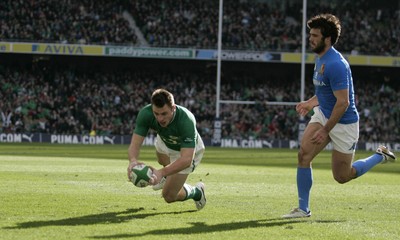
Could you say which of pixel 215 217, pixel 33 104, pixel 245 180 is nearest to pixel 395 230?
pixel 215 217

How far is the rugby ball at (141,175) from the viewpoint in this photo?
32.6 ft

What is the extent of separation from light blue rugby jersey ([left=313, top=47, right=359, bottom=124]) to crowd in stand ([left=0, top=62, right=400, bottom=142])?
36361 millimetres

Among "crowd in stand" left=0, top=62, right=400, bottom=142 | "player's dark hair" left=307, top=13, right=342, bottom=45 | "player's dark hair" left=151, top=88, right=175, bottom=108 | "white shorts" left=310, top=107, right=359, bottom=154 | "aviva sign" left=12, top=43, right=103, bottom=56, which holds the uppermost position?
"aviva sign" left=12, top=43, right=103, bottom=56

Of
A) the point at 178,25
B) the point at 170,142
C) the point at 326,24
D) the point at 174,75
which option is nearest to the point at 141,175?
the point at 170,142

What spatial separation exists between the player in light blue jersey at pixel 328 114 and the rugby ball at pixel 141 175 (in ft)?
6.98

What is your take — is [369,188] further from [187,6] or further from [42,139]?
[187,6]

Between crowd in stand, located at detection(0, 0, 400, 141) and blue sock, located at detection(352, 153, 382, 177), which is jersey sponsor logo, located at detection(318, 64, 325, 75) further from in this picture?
crowd in stand, located at detection(0, 0, 400, 141)

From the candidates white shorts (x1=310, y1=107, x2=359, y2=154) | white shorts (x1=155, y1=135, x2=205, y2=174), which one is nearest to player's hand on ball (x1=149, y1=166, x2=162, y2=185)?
white shorts (x1=155, y1=135, x2=205, y2=174)

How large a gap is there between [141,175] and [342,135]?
2890 mm

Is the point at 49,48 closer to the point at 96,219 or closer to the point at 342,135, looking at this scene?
the point at 342,135

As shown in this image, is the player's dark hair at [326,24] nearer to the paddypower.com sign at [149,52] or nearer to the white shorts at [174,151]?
the white shorts at [174,151]

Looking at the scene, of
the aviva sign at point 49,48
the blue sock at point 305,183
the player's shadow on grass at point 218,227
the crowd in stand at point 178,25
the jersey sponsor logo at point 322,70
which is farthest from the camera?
the crowd in stand at point 178,25

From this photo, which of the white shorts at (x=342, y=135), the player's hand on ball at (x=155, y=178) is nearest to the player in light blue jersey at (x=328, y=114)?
the white shorts at (x=342, y=135)

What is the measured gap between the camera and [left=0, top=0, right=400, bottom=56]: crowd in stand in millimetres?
52000
